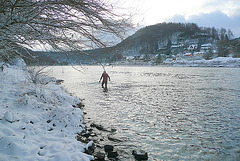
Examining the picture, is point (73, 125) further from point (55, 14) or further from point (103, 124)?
point (55, 14)

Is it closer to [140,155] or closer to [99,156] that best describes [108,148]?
[99,156]

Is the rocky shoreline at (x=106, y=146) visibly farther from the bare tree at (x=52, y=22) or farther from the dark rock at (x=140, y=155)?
the bare tree at (x=52, y=22)

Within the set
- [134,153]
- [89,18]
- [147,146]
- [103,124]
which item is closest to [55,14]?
[89,18]

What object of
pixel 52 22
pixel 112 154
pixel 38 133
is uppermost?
pixel 52 22

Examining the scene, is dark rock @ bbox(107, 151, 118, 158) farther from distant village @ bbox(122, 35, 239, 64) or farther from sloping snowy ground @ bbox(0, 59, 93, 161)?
distant village @ bbox(122, 35, 239, 64)

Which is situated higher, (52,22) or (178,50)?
(178,50)

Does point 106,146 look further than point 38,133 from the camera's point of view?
No

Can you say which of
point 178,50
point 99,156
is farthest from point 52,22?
point 178,50

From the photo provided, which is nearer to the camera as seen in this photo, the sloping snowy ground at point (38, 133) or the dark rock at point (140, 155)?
the sloping snowy ground at point (38, 133)

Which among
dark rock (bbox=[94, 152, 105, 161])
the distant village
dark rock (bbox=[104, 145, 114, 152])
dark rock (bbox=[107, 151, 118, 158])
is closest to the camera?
dark rock (bbox=[94, 152, 105, 161])

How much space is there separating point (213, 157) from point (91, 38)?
15.9 ft

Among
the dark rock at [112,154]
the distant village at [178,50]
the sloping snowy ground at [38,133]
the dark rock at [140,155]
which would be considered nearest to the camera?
the sloping snowy ground at [38,133]

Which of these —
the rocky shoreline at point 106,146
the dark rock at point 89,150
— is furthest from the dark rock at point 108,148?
the dark rock at point 89,150

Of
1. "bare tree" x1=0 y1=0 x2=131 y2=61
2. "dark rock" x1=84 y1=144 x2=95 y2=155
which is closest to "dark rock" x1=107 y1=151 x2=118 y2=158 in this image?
"dark rock" x1=84 y1=144 x2=95 y2=155
